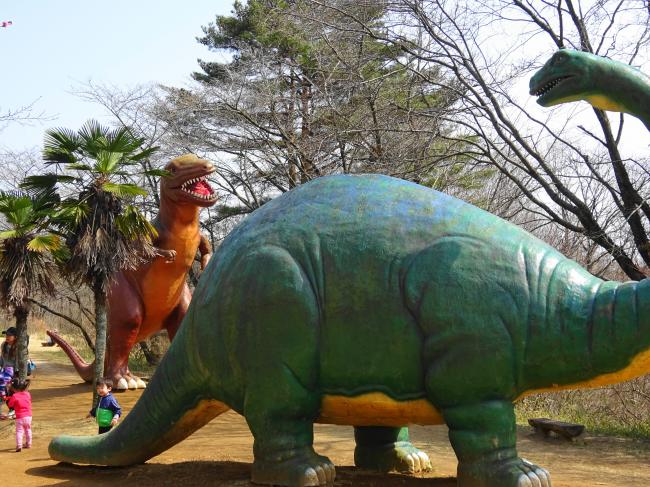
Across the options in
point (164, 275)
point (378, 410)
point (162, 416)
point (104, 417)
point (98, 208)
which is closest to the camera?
point (378, 410)

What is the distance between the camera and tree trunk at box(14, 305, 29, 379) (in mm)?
11633

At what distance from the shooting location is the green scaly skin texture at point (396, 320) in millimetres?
4227

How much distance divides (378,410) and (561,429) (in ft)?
18.2

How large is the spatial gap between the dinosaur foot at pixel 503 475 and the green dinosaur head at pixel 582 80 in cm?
200

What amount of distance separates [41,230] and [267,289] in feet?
24.9

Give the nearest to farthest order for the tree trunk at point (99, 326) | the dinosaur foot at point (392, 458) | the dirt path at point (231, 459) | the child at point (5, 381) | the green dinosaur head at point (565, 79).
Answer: the green dinosaur head at point (565, 79), the dirt path at point (231, 459), the dinosaur foot at point (392, 458), the tree trunk at point (99, 326), the child at point (5, 381)

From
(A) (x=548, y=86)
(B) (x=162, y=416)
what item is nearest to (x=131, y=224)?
(B) (x=162, y=416)

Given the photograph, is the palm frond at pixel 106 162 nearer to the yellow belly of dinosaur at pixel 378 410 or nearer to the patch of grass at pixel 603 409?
the patch of grass at pixel 603 409

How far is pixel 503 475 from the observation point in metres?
4.14

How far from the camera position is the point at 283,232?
15.9ft

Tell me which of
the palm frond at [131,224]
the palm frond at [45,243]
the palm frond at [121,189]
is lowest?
the palm frond at [45,243]

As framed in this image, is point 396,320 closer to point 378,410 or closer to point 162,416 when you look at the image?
point 378,410

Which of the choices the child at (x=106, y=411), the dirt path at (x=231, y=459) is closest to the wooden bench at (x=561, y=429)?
the dirt path at (x=231, y=459)

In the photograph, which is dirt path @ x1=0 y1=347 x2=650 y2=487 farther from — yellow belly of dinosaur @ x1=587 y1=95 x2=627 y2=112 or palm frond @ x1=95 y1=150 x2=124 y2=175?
palm frond @ x1=95 y1=150 x2=124 y2=175
